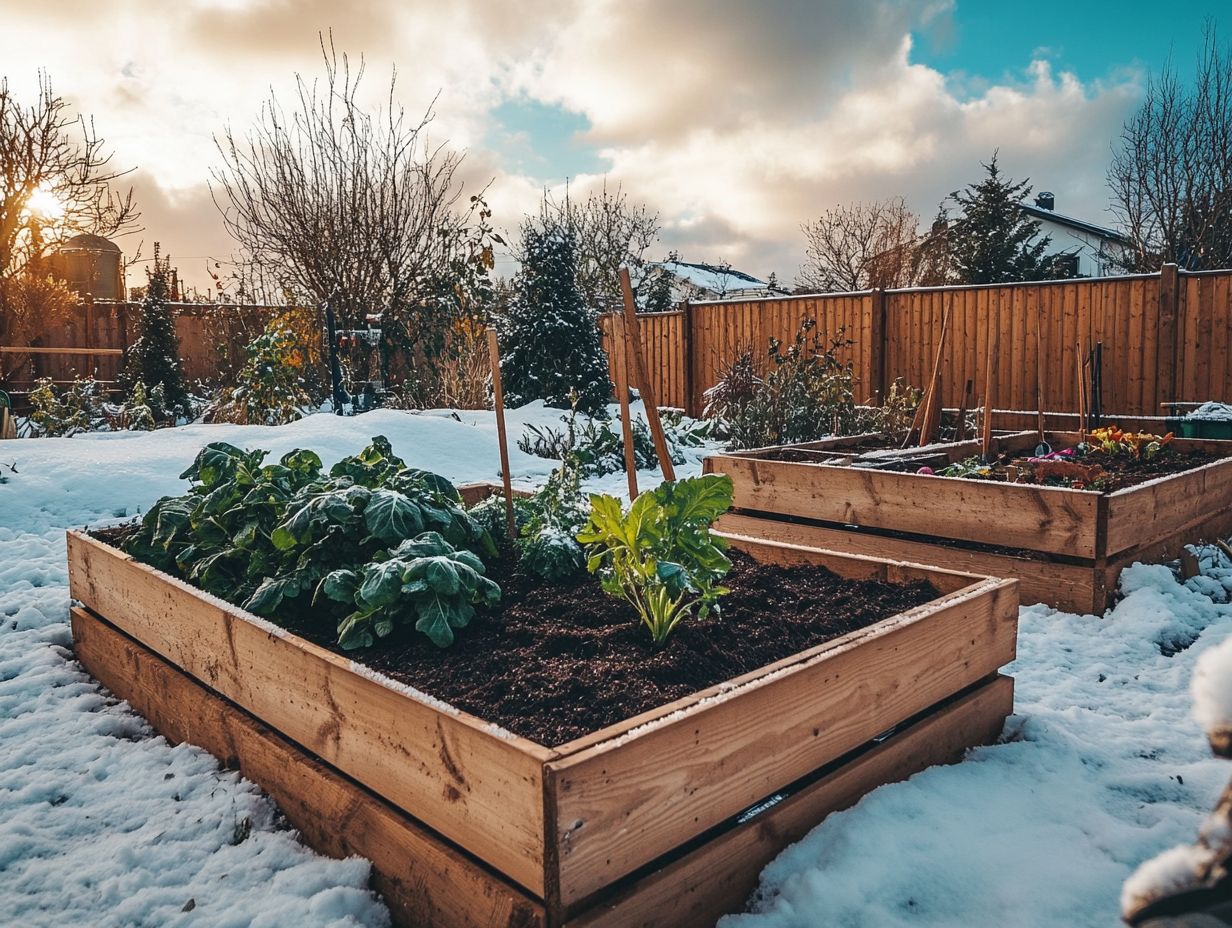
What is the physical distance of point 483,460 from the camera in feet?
22.2

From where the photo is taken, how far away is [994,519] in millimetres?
3627

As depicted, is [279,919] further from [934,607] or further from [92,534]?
[92,534]

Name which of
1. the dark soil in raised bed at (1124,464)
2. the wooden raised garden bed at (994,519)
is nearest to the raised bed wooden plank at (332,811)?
the wooden raised garden bed at (994,519)

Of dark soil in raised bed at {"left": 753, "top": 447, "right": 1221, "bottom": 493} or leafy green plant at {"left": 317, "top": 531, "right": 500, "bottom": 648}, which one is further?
dark soil in raised bed at {"left": 753, "top": 447, "right": 1221, "bottom": 493}

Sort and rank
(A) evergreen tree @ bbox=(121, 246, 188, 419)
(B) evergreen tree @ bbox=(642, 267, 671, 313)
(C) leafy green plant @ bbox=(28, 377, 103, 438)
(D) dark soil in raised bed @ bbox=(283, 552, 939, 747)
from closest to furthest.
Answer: (D) dark soil in raised bed @ bbox=(283, 552, 939, 747), (C) leafy green plant @ bbox=(28, 377, 103, 438), (A) evergreen tree @ bbox=(121, 246, 188, 419), (B) evergreen tree @ bbox=(642, 267, 671, 313)

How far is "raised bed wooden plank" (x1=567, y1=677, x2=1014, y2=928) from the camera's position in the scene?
147 centimetres

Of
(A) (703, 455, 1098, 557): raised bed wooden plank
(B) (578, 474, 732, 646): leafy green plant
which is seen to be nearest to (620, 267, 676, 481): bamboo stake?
(B) (578, 474, 732, 646): leafy green plant

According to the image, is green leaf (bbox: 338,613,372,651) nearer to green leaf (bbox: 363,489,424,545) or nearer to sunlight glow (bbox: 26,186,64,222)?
green leaf (bbox: 363,489,424,545)

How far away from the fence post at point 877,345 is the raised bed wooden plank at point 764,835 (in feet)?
28.9

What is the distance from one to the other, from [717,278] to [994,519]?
31.8 meters

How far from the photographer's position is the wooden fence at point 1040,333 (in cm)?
874

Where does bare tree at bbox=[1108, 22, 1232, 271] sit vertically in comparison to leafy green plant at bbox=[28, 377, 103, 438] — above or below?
above

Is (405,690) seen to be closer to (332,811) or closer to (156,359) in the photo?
(332,811)

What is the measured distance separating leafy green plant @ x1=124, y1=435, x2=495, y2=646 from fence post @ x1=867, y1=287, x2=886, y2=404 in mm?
8620
